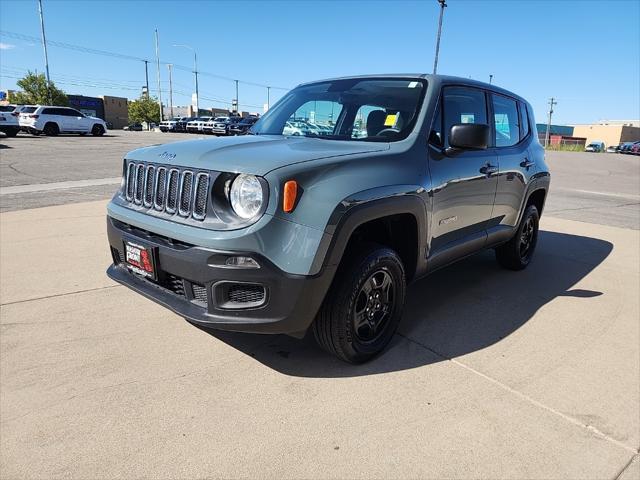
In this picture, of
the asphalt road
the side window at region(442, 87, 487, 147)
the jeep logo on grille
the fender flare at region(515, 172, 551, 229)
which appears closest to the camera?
the jeep logo on grille

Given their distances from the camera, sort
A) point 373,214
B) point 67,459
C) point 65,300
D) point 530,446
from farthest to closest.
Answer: point 65,300 < point 373,214 < point 530,446 < point 67,459

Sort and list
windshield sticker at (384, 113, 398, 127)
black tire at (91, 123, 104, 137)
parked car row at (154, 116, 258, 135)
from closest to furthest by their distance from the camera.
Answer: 1. windshield sticker at (384, 113, 398, 127)
2. black tire at (91, 123, 104, 137)
3. parked car row at (154, 116, 258, 135)

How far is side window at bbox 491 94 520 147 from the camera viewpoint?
14.3ft

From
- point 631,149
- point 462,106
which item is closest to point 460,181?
point 462,106

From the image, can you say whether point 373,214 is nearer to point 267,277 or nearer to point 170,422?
point 267,277

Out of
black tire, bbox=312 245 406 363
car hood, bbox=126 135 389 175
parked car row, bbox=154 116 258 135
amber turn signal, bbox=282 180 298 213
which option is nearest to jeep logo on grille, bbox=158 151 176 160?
car hood, bbox=126 135 389 175

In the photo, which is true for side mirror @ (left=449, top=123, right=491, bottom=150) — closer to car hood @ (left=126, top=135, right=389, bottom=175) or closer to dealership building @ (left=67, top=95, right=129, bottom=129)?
car hood @ (left=126, top=135, right=389, bottom=175)

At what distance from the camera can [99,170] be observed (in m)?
12.7

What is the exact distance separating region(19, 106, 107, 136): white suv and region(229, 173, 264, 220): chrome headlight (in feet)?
92.5

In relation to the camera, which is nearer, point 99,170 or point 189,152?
point 189,152

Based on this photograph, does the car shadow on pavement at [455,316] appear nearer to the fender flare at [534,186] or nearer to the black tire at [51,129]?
the fender flare at [534,186]

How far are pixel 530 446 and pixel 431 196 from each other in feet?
5.27

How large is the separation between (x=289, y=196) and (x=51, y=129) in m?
29.1

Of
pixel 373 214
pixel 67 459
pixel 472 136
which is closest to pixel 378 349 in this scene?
pixel 373 214
